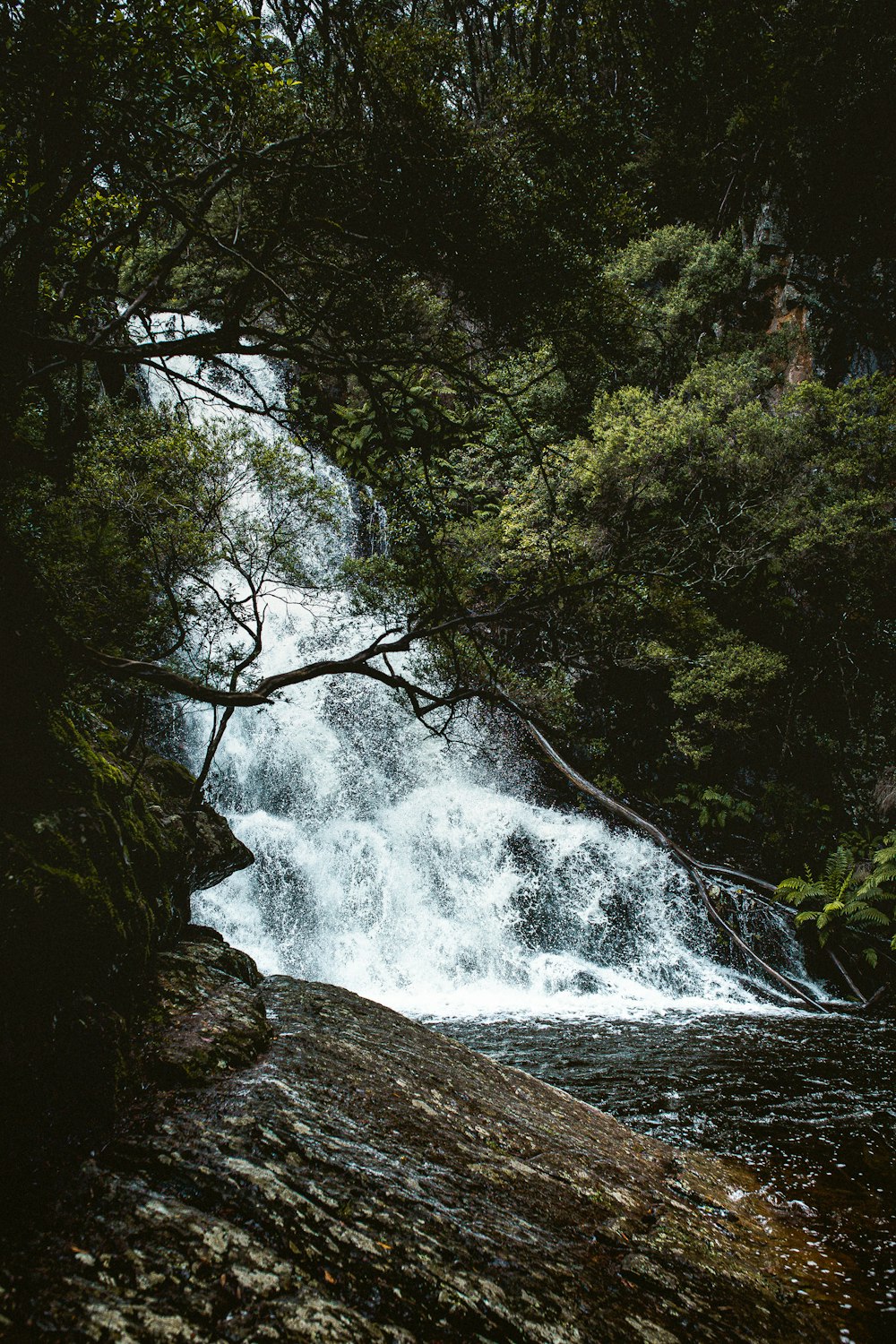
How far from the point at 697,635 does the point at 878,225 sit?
11.4 meters

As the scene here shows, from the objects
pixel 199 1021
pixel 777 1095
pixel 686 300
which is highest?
pixel 686 300

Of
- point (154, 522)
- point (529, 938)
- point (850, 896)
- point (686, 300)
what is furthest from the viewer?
point (686, 300)

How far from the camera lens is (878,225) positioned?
15.7m

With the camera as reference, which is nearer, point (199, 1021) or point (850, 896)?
point (199, 1021)

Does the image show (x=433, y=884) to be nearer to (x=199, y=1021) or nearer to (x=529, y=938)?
Answer: (x=529, y=938)

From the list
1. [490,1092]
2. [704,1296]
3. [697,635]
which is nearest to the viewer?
[704,1296]

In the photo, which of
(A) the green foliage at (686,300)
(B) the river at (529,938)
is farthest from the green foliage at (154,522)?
(A) the green foliage at (686,300)

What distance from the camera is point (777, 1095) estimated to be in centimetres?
575

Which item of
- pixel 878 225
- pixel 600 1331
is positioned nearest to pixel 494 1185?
pixel 600 1331

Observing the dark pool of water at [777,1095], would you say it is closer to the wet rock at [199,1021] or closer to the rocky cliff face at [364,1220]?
the rocky cliff face at [364,1220]

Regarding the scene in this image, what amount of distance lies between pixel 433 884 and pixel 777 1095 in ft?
21.1

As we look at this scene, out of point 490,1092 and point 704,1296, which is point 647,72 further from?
point 490,1092

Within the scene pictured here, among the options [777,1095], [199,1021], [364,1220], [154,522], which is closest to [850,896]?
[777,1095]

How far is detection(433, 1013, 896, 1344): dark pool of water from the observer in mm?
3590
